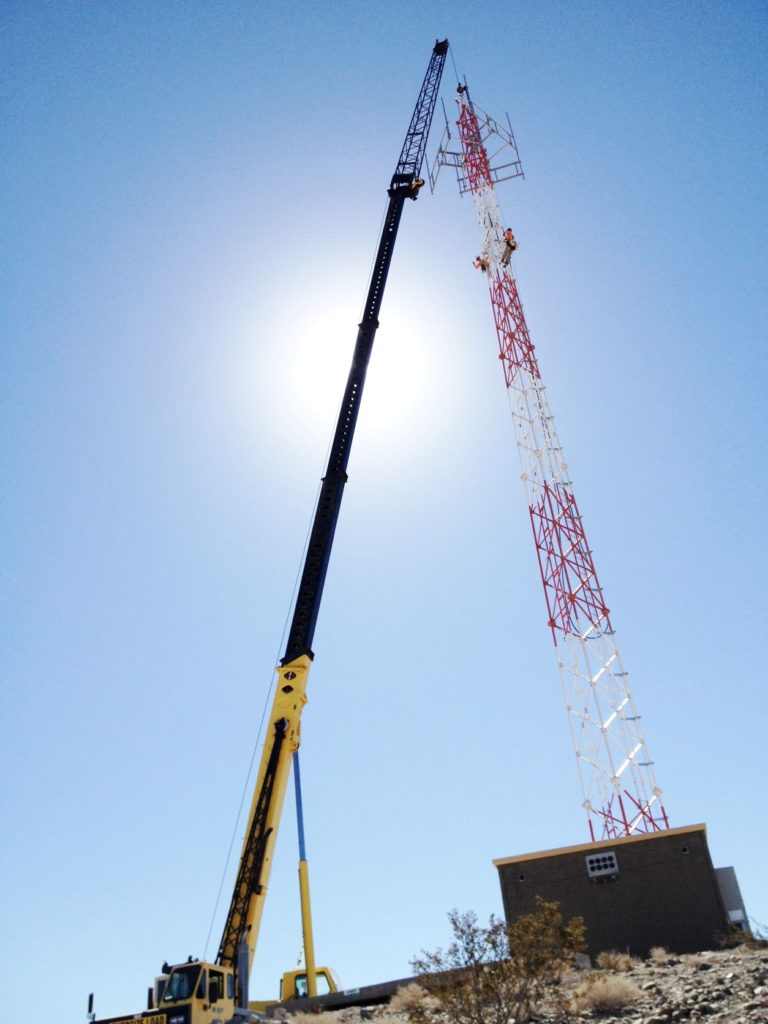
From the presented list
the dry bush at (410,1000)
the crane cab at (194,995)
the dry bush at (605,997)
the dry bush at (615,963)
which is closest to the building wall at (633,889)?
the dry bush at (615,963)

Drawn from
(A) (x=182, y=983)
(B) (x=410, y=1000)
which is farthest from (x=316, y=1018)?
(A) (x=182, y=983)

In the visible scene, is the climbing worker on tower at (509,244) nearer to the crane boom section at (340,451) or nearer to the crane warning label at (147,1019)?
the crane boom section at (340,451)

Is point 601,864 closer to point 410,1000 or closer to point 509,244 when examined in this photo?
point 410,1000

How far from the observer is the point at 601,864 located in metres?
27.2

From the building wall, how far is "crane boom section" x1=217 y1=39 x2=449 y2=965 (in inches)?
387

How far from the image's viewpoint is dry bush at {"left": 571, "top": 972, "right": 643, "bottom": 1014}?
16.8 meters

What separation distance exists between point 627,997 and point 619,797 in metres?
13.0

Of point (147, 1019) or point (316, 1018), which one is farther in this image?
point (316, 1018)

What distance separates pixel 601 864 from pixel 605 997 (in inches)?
423

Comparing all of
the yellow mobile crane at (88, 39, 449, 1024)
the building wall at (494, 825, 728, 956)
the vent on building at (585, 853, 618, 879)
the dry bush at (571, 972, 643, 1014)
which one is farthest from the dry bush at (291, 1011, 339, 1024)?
the vent on building at (585, 853, 618, 879)

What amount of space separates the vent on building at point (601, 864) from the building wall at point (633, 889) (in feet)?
0.10

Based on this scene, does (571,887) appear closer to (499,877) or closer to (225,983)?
(499,877)

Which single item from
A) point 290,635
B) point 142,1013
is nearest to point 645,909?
point 290,635

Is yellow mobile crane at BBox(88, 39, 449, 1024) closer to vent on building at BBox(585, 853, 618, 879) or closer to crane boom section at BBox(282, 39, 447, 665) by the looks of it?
crane boom section at BBox(282, 39, 447, 665)
